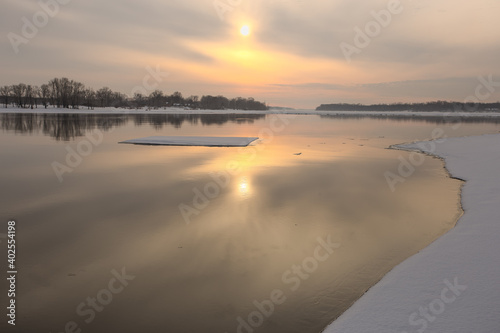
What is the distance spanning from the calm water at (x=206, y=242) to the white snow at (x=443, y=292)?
1.31ft

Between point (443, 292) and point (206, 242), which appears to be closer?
point (443, 292)

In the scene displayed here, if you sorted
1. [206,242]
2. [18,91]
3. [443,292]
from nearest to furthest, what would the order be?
1. [443,292]
2. [206,242]
3. [18,91]

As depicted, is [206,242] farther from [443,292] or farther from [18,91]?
[18,91]

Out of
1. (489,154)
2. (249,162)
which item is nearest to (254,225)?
(249,162)

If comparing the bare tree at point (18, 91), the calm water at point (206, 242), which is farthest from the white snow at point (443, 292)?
the bare tree at point (18, 91)

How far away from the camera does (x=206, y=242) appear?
7730mm

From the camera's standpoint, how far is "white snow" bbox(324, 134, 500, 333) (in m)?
4.59

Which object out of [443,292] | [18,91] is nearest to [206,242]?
[443,292]

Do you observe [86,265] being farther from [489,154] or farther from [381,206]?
[489,154]

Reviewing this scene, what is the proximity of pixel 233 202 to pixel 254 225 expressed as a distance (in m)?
2.45

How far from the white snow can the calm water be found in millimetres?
400

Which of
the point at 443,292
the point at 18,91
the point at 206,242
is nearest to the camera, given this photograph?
the point at 443,292

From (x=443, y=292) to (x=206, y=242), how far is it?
16.6 feet

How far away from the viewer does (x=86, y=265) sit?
648cm
